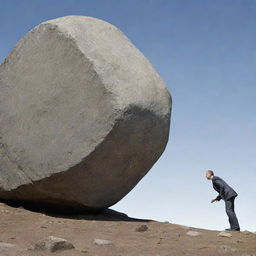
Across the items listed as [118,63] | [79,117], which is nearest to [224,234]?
[79,117]

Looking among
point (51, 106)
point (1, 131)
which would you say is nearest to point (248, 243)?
point (51, 106)

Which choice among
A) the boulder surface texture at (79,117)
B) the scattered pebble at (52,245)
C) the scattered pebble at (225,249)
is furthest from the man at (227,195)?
the scattered pebble at (52,245)

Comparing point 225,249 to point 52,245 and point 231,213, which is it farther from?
point 52,245

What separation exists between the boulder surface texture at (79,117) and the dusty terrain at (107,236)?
1.23 feet

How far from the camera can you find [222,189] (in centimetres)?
1050

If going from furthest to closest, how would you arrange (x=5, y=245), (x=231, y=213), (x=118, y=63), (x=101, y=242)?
(x=231, y=213), (x=118, y=63), (x=101, y=242), (x=5, y=245)

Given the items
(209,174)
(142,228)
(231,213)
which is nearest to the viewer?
(142,228)

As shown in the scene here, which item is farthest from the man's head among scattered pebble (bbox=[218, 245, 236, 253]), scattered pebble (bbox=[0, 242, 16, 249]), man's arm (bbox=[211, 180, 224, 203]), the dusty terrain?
scattered pebble (bbox=[0, 242, 16, 249])

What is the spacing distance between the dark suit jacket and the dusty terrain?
1019 mm

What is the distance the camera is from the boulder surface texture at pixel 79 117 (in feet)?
30.8

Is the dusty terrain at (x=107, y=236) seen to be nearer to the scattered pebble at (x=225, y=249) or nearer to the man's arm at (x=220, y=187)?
the scattered pebble at (x=225, y=249)

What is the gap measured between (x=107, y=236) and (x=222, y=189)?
2.72 meters

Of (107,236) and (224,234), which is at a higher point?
(224,234)

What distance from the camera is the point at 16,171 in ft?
33.6
